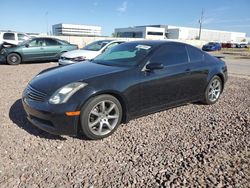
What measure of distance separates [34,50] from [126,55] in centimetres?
915

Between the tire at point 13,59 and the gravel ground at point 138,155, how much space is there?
26.3 feet

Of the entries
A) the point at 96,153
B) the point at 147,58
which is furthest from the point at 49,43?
the point at 96,153

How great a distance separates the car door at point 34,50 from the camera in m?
12.0

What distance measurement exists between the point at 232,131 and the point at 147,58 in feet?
6.10

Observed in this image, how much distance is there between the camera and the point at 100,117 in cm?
352

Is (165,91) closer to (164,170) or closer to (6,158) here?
(164,170)

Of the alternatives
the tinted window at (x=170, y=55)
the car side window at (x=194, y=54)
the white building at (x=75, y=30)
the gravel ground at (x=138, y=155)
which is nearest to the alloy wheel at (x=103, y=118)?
the gravel ground at (x=138, y=155)

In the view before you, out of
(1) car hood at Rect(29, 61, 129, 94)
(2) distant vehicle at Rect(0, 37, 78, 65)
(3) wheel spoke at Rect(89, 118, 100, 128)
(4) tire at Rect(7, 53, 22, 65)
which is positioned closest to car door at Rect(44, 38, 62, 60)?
(2) distant vehicle at Rect(0, 37, 78, 65)

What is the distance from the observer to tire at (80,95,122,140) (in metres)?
3.33

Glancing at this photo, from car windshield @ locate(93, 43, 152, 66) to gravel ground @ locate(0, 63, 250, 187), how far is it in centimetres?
107

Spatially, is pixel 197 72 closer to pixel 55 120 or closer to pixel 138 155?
pixel 138 155

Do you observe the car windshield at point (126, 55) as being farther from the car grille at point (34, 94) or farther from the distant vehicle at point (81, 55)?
the distant vehicle at point (81, 55)

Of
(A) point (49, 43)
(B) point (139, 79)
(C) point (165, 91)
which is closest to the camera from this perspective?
(B) point (139, 79)

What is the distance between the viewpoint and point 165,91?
13.8 ft
